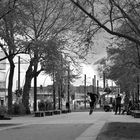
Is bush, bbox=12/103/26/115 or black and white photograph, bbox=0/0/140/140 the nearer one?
black and white photograph, bbox=0/0/140/140

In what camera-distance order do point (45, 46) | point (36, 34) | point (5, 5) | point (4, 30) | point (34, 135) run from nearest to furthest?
point (34, 135) < point (5, 5) < point (45, 46) < point (4, 30) < point (36, 34)

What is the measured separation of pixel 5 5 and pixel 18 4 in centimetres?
71

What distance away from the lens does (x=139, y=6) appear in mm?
19781

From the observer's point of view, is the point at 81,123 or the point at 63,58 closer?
the point at 81,123

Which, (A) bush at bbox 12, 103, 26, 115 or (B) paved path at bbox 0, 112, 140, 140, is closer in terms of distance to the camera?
(B) paved path at bbox 0, 112, 140, 140

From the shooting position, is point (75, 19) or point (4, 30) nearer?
point (75, 19)

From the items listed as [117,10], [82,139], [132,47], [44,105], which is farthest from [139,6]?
[44,105]

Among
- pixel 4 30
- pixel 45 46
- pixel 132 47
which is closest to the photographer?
pixel 45 46

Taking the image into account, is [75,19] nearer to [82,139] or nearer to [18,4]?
[18,4]

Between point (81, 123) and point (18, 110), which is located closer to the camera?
point (81, 123)

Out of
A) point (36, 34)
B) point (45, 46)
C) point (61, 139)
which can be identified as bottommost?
point (61, 139)

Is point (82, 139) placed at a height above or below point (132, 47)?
below

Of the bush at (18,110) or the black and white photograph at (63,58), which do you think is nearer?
the black and white photograph at (63,58)

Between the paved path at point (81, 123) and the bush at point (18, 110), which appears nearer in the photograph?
the paved path at point (81, 123)
